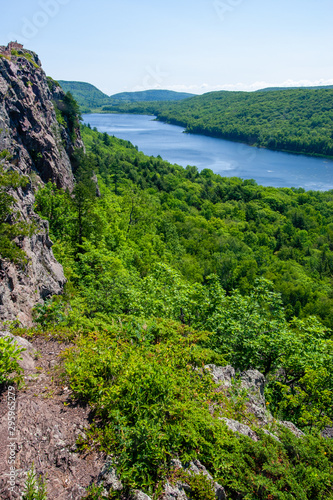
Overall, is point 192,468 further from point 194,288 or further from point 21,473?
point 194,288

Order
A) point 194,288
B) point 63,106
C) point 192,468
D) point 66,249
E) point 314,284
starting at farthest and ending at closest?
1. point 314,284
2. point 63,106
3. point 66,249
4. point 194,288
5. point 192,468

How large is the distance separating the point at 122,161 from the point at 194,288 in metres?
88.9

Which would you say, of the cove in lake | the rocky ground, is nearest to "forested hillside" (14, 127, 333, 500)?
the rocky ground

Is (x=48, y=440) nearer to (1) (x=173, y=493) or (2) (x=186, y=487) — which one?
(1) (x=173, y=493)

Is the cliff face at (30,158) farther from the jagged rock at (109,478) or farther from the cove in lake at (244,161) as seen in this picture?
the cove in lake at (244,161)

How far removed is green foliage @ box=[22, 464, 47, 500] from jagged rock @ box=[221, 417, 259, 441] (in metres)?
4.14

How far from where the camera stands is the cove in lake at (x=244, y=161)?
387 feet

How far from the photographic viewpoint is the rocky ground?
5.24 meters

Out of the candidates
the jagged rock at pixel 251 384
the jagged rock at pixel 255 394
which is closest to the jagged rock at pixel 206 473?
the jagged rock at pixel 251 384

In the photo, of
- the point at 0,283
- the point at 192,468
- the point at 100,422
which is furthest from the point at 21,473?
the point at 0,283

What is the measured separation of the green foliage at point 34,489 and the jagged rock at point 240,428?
13.6 feet

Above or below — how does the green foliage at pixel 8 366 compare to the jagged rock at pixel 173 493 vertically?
above

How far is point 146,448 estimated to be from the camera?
17.4 feet

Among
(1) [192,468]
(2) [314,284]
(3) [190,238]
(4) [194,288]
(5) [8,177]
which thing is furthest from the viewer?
(3) [190,238]
